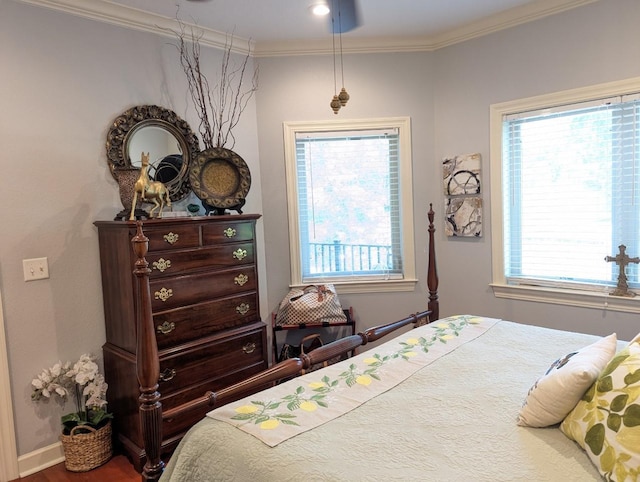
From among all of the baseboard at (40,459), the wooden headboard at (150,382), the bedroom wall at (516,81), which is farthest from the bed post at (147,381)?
the bedroom wall at (516,81)

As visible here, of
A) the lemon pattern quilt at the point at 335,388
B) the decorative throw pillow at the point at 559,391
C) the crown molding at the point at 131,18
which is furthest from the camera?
the crown molding at the point at 131,18

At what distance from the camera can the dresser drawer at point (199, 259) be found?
96.6 inches

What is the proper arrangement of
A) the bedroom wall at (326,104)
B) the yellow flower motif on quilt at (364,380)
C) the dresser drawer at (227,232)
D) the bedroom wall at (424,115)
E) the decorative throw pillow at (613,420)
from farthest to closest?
the bedroom wall at (326,104)
the bedroom wall at (424,115)
the dresser drawer at (227,232)
the yellow flower motif on quilt at (364,380)
the decorative throw pillow at (613,420)

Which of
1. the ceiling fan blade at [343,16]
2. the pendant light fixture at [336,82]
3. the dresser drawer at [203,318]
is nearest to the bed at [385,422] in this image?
the dresser drawer at [203,318]

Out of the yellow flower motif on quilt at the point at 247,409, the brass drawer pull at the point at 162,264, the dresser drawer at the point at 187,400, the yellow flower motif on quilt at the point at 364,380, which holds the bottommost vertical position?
the dresser drawer at the point at 187,400

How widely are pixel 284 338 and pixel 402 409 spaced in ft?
7.07

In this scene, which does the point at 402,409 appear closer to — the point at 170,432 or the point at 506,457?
the point at 506,457

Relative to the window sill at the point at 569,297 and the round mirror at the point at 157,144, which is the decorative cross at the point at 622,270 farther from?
the round mirror at the point at 157,144

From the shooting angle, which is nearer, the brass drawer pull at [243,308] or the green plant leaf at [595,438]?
the green plant leaf at [595,438]

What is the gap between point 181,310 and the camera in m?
2.55

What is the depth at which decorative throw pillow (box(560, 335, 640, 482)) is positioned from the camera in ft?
3.55

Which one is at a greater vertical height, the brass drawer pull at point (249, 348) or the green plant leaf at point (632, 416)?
the green plant leaf at point (632, 416)

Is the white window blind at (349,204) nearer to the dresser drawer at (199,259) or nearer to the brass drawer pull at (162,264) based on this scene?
the dresser drawer at (199,259)

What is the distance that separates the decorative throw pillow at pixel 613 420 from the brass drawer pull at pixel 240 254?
200cm
